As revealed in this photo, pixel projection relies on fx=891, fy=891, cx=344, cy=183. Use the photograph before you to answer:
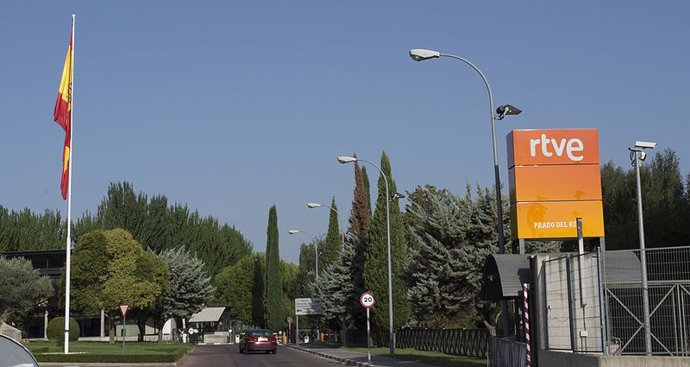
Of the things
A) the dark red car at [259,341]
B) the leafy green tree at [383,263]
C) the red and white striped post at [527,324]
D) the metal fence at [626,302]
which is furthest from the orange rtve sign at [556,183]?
the dark red car at [259,341]

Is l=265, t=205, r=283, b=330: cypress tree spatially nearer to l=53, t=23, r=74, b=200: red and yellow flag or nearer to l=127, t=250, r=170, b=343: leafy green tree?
l=127, t=250, r=170, b=343: leafy green tree

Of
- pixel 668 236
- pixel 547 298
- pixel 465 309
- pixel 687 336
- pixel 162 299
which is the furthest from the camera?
pixel 162 299

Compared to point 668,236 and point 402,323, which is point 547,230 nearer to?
point 668,236

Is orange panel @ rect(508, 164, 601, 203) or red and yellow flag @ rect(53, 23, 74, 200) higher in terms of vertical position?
red and yellow flag @ rect(53, 23, 74, 200)

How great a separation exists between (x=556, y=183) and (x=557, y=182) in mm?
40

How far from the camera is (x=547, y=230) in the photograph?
25375mm

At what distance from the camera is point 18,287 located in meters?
63.2

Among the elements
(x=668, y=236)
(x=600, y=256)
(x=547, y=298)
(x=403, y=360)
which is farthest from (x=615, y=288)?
(x=668, y=236)

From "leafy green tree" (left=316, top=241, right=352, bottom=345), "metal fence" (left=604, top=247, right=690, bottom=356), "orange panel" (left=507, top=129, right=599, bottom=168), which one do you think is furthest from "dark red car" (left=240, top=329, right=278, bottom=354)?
"metal fence" (left=604, top=247, right=690, bottom=356)

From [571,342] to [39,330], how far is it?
68.4m

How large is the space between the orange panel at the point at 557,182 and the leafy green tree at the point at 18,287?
46.9 m

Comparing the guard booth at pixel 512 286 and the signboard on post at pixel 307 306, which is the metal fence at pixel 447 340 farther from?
the signboard on post at pixel 307 306

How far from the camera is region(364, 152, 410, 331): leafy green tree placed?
51.7 meters

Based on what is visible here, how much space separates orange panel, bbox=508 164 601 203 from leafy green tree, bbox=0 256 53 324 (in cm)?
4689
